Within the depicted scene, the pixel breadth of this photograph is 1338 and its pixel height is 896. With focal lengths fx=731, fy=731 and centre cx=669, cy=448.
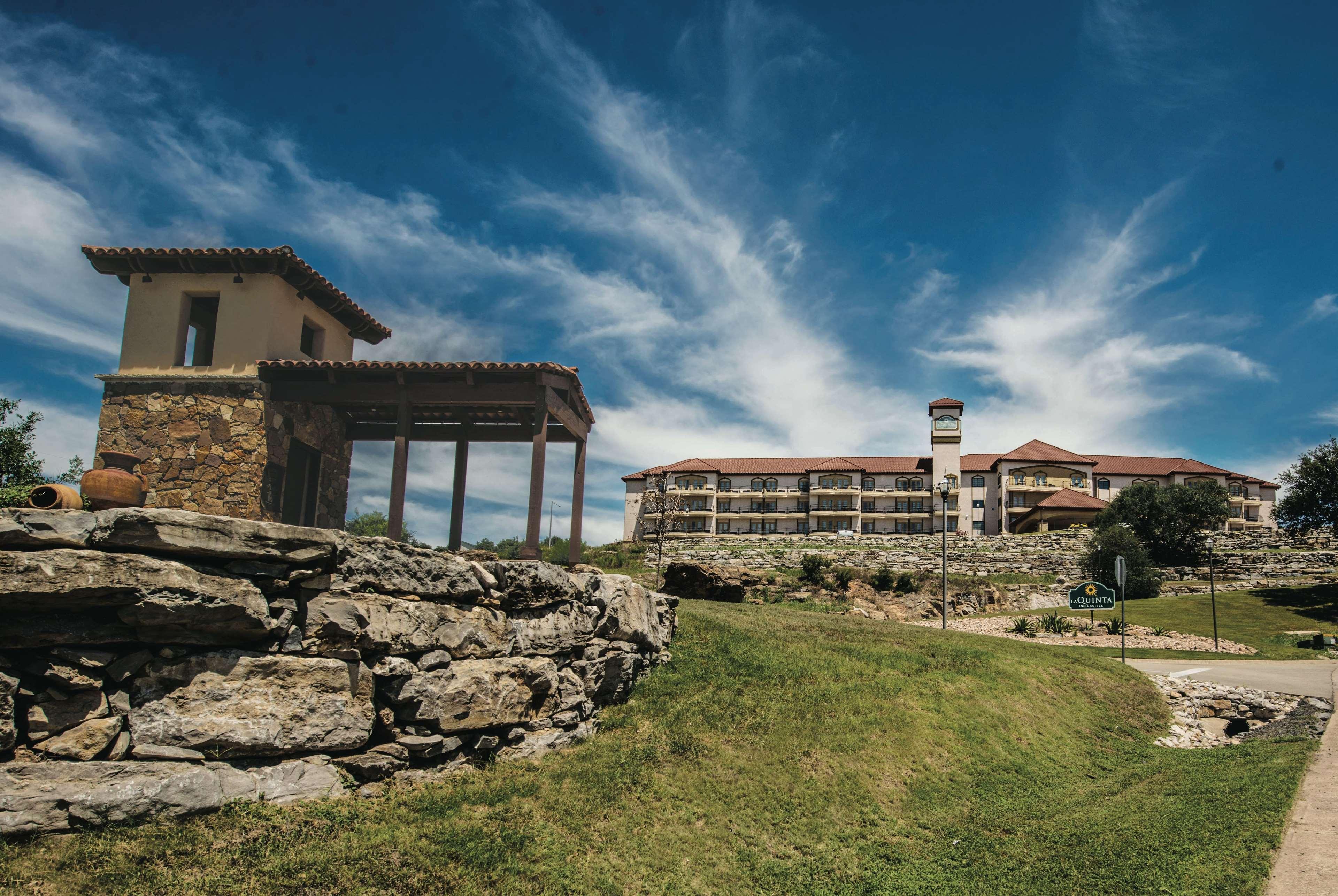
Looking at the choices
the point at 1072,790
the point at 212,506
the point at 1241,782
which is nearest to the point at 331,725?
the point at 212,506

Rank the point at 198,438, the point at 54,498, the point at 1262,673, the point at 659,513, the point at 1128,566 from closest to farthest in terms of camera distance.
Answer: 1. the point at 54,498
2. the point at 198,438
3. the point at 1262,673
4. the point at 659,513
5. the point at 1128,566

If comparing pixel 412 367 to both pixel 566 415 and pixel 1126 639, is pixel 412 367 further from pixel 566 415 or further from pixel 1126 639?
pixel 1126 639

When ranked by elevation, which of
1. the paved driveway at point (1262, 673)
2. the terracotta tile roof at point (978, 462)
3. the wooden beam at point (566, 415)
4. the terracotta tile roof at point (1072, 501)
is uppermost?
the terracotta tile roof at point (978, 462)

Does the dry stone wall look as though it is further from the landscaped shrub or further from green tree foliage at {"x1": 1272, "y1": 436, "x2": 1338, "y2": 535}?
green tree foliage at {"x1": 1272, "y1": 436, "x2": 1338, "y2": 535}

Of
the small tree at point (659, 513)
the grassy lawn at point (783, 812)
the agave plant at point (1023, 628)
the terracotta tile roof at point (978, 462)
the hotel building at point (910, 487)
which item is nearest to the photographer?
the grassy lawn at point (783, 812)

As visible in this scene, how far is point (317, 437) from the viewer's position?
566 inches

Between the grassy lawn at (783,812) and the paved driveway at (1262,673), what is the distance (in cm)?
788

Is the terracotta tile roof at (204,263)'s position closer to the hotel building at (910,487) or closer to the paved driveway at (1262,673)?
the paved driveway at (1262,673)

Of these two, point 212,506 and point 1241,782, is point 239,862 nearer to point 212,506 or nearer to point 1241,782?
point 212,506

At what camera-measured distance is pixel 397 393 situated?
13.2 metres

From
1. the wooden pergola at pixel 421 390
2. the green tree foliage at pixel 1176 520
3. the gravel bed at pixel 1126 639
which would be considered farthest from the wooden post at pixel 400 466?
the green tree foliage at pixel 1176 520

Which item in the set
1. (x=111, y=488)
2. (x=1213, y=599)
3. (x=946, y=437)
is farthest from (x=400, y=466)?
(x=946, y=437)

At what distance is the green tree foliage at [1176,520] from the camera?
5088 centimetres

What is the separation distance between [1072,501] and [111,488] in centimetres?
7418
